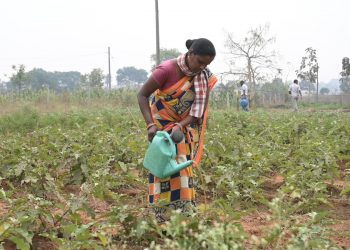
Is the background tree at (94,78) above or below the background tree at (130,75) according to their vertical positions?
below

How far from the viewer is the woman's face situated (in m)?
3.07

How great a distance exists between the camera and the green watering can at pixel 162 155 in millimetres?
2910

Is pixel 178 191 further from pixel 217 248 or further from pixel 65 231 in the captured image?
pixel 217 248

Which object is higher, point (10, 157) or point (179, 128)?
point (179, 128)

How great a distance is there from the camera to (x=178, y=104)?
3.29 meters

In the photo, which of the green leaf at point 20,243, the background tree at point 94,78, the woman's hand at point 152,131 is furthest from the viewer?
the background tree at point 94,78

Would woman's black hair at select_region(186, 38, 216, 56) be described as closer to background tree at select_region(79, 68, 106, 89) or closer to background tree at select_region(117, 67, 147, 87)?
background tree at select_region(79, 68, 106, 89)

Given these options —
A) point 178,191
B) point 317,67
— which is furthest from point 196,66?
point 317,67

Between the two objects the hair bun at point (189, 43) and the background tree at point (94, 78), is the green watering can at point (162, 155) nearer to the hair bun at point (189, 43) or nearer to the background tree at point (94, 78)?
the hair bun at point (189, 43)

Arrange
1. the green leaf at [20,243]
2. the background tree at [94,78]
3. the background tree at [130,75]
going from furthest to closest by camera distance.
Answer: the background tree at [130,75], the background tree at [94,78], the green leaf at [20,243]

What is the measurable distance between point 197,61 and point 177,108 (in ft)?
A: 1.24

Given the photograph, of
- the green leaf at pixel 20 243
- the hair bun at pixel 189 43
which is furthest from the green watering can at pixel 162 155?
the green leaf at pixel 20 243

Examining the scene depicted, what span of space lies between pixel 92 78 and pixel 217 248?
4016 centimetres

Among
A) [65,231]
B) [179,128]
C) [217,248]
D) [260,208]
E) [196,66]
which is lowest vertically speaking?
[260,208]
